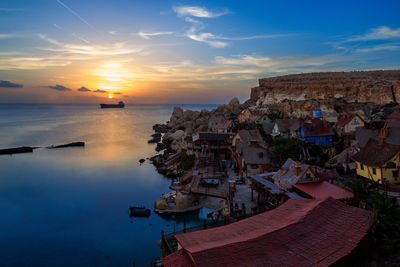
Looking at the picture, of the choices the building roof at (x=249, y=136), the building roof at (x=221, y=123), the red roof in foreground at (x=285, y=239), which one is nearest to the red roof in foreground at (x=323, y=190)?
the red roof in foreground at (x=285, y=239)

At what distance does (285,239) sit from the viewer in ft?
41.2

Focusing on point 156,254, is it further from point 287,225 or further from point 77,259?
point 287,225

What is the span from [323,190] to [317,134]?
2179cm

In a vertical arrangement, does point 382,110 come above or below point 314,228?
above

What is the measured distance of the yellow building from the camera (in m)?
21.8

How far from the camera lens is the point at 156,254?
26219 millimetres

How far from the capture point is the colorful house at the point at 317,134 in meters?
41.1

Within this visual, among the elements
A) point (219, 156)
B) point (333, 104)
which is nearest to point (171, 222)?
point (219, 156)

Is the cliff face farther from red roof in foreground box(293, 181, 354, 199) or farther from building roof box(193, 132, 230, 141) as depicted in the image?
red roof in foreground box(293, 181, 354, 199)

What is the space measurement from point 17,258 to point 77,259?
250 inches

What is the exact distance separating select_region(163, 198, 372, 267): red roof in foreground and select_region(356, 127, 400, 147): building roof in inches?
639

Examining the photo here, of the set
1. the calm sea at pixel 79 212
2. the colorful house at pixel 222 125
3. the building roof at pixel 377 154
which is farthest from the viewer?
the colorful house at pixel 222 125

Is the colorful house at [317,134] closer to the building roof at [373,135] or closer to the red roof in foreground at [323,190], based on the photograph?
the building roof at [373,135]

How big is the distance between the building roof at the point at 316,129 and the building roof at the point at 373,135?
7.14m
